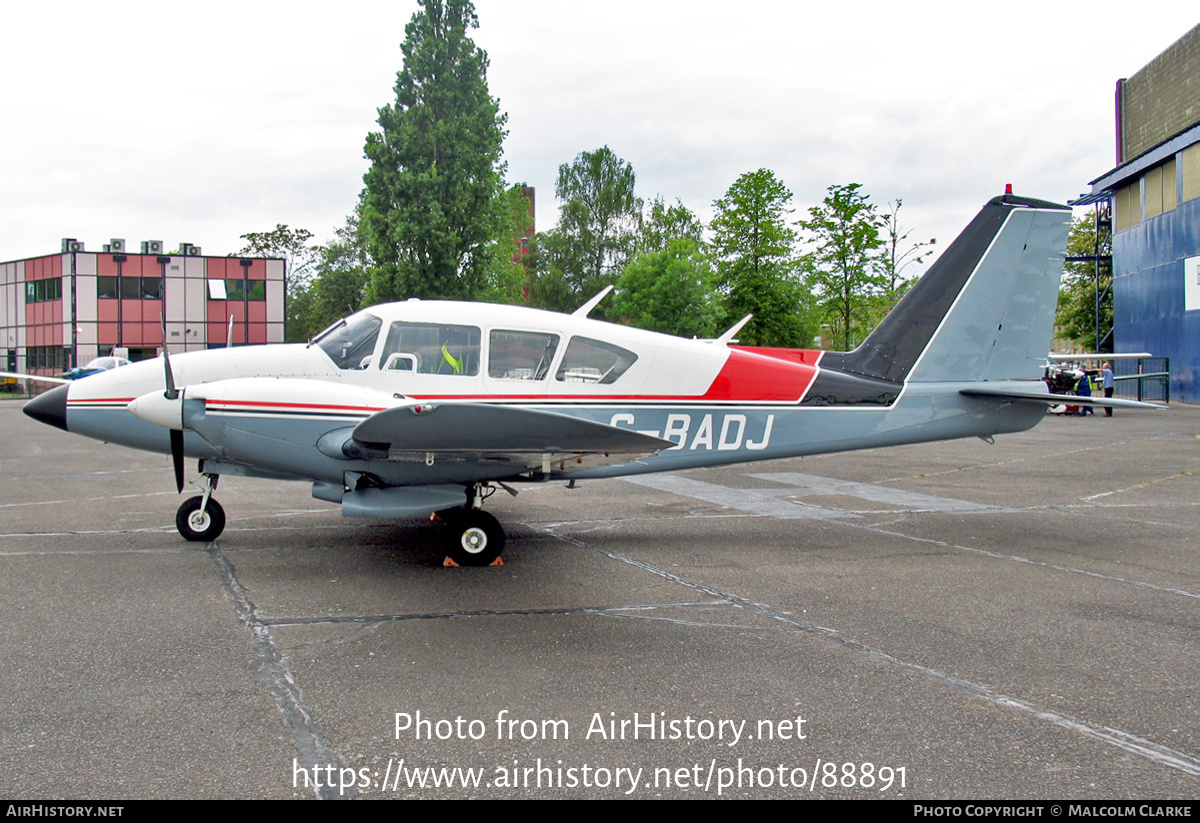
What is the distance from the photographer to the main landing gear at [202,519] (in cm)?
749

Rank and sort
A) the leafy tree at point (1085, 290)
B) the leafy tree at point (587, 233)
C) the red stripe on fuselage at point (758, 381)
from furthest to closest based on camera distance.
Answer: the leafy tree at point (587, 233)
the leafy tree at point (1085, 290)
the red stripe on fuselage at point (758, 381)

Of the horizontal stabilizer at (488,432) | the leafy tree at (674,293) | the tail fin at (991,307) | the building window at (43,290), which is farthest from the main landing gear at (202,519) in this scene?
the building window at (43,290)

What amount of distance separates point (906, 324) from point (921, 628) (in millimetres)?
4142

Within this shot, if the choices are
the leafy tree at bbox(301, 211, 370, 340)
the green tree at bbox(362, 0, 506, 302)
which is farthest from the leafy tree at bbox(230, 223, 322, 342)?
the green tree at bbox(362, 0, 506, 302)

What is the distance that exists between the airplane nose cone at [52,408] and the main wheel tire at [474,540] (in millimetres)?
3398

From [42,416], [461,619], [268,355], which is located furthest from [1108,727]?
[42,416]

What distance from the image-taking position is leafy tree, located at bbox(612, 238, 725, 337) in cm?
5316

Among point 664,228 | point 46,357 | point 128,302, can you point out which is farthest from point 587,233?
point 46,357

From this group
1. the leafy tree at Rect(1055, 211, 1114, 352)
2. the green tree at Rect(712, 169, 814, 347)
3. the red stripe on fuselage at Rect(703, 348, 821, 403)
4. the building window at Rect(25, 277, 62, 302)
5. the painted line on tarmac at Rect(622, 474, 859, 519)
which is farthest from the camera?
the building window at Rect(25, 277, 62, 302)

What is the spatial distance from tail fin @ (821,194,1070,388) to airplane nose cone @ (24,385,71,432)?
715cm

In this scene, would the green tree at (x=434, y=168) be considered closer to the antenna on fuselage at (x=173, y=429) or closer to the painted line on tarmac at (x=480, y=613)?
the antenna on fuselage at (x=173, y=429)

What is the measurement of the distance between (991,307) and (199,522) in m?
8.03

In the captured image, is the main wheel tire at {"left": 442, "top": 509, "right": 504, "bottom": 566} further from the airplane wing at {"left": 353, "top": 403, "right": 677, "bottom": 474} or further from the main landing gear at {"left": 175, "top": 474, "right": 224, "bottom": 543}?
the main landing gear at {"left": 175, "top": 474, "right": 224, "bottom": 543}
